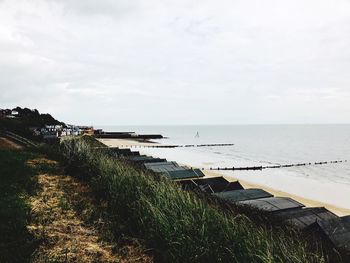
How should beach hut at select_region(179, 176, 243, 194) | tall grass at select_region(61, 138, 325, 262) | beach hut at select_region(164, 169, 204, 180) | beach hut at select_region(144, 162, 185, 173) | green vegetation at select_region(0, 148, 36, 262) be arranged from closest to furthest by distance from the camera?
1. tall grass at select_region(61, 138, 325, 262)
2. green vegetation at select_region(0, 148, 36, 262)
3. beach hut at select_region(179, 176, 243, 194)
4. beach hut at select_region(164, 169, 204, 180)
5. beach hut at select_region(144, 162, 185, 173)

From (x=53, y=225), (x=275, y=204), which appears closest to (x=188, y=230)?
(x=53, y=225)

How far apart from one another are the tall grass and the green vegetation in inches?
78.3

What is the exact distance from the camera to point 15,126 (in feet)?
100

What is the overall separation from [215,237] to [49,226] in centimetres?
375

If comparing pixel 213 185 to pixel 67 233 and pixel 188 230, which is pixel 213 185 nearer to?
pixel 67 233

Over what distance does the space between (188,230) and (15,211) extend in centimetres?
436

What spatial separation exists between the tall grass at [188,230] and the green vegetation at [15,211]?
199cm

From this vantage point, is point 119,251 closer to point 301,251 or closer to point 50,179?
point 301,251

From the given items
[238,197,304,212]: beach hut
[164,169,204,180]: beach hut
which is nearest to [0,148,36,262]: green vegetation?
[238,197,304,212]: beach hut

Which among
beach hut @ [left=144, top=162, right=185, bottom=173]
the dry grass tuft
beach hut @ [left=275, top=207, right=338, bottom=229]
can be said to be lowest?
beach hut @ [left=275, top=207, right=338, bottom=229]

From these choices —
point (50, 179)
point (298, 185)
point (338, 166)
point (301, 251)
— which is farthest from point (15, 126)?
point (338, 166)

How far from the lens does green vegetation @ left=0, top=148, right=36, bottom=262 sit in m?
5.32

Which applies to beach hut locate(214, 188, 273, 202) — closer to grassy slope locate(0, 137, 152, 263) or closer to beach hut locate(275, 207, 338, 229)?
beach hut locate(275, 207, 338, 229)

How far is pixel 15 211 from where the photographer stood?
7258 millimetres
